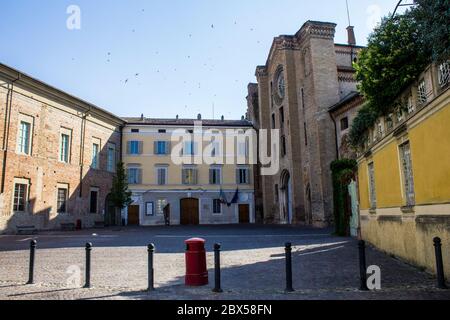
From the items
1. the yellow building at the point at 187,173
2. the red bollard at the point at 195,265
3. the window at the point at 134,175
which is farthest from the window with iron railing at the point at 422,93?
the window at the point at 134,175

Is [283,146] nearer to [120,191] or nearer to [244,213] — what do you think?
[244,213]

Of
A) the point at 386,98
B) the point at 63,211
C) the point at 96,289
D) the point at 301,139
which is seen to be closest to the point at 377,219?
the point at 386,98

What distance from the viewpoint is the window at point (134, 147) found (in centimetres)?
3712

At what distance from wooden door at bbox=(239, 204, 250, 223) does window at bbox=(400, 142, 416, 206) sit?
3044 cm

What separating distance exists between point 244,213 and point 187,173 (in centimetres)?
753

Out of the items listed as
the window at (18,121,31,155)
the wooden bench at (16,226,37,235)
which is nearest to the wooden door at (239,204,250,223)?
the wooden bench at (16,226,37,235)

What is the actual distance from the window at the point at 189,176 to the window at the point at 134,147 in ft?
16.8

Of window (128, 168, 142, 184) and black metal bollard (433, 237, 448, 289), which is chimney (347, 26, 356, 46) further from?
black metal bollard (433, 237, 448, 289)

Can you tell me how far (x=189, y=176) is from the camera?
38.4m

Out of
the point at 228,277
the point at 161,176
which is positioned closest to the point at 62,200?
the point at 161,176

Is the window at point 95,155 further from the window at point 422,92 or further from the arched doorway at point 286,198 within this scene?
the window at point 422,92
